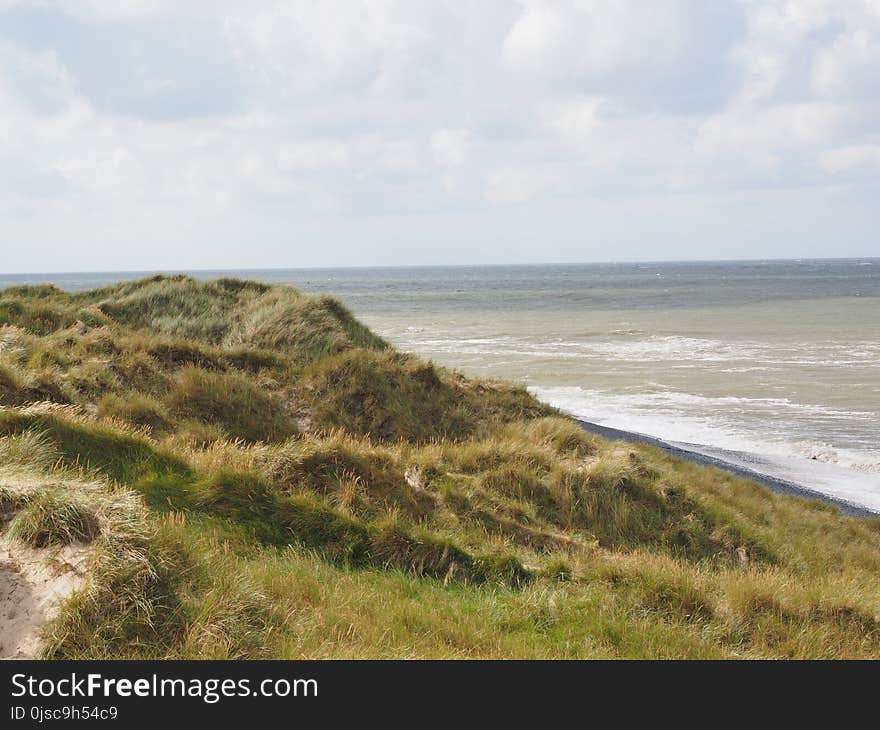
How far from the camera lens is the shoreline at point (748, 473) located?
17.5 meters

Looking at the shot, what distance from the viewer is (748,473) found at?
19797 millimetres

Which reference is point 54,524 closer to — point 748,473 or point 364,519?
point 364,519

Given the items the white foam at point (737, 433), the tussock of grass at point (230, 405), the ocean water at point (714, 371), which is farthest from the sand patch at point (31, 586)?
the white foam at point (737, 433)

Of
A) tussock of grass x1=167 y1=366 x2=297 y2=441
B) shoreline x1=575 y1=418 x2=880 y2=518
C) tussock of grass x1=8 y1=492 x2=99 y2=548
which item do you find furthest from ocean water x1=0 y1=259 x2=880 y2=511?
tussock of grass x1=8 y1=492 x2=99 y2=548

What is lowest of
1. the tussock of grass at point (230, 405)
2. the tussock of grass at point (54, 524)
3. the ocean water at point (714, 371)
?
the ocean water at point (714, 371)

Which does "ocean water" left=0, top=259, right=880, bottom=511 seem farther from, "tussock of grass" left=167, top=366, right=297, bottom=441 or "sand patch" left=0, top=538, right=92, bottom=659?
"sand patch" left=0, top=538, right=92, bottom=659

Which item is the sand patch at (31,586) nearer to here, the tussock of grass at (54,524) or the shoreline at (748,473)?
the tussock of grass at (54,524)

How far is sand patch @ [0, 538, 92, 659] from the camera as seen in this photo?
450 cm

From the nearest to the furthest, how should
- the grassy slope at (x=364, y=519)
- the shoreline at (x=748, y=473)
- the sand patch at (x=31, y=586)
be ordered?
the sand patch at (x=31, y=586)
the grassy slope at (x=364, y=519)
the shoreline at (x=748, y=473)

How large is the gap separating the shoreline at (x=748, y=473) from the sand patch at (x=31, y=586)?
17.3 metres

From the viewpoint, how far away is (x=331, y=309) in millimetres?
21188

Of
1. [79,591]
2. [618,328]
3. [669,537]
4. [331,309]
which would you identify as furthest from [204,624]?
[618,328]

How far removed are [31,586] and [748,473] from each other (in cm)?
1897

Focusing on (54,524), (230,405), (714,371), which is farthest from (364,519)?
(714,371)
